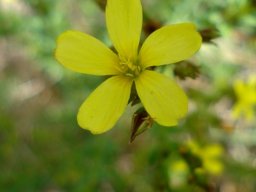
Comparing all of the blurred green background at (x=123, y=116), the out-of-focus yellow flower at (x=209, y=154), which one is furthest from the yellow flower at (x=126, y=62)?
the out-of-focus yellow flower at (x=209, y=154)

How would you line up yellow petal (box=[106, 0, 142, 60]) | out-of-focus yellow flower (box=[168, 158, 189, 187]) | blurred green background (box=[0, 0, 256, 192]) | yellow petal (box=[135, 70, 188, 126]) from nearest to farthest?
yellow petal (box=[135, 70, 188, 126])
yellow petal (box=[106, 0, 142, 60])
blurred green background (box=[0, 0, 256, 192])
out-of-focus yellow flower (box=[168, 158, 189, 187])

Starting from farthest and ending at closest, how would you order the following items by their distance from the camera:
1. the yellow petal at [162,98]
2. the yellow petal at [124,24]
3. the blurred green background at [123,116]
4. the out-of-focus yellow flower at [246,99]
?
the out-of-focus yellow flower at [246,99] < the blurred green background at [123,116] < the yellow petal at [124,24] < the yellow petal at [162,98]

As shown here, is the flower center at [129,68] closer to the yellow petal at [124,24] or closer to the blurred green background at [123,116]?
the yellow petal at [124,24]

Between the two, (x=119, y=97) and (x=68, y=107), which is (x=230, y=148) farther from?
(x=119, y=97)

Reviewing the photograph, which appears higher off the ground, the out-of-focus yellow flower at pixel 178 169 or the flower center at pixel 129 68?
the flower center at pixel 129 68

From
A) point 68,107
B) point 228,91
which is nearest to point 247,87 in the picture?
point 228,91

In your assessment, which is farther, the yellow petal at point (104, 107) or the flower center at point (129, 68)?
the flower center at point (129, 68)

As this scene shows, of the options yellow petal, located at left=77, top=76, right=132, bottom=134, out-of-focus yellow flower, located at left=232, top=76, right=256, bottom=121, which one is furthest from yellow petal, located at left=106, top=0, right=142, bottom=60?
out-of-focus yellow flower, located at left=232, top=76, right=256, bottom=121

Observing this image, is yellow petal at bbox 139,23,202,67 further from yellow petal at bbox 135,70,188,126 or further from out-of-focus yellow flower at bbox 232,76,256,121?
out-of-focus yellow flower at bbox 232,76,256,121
